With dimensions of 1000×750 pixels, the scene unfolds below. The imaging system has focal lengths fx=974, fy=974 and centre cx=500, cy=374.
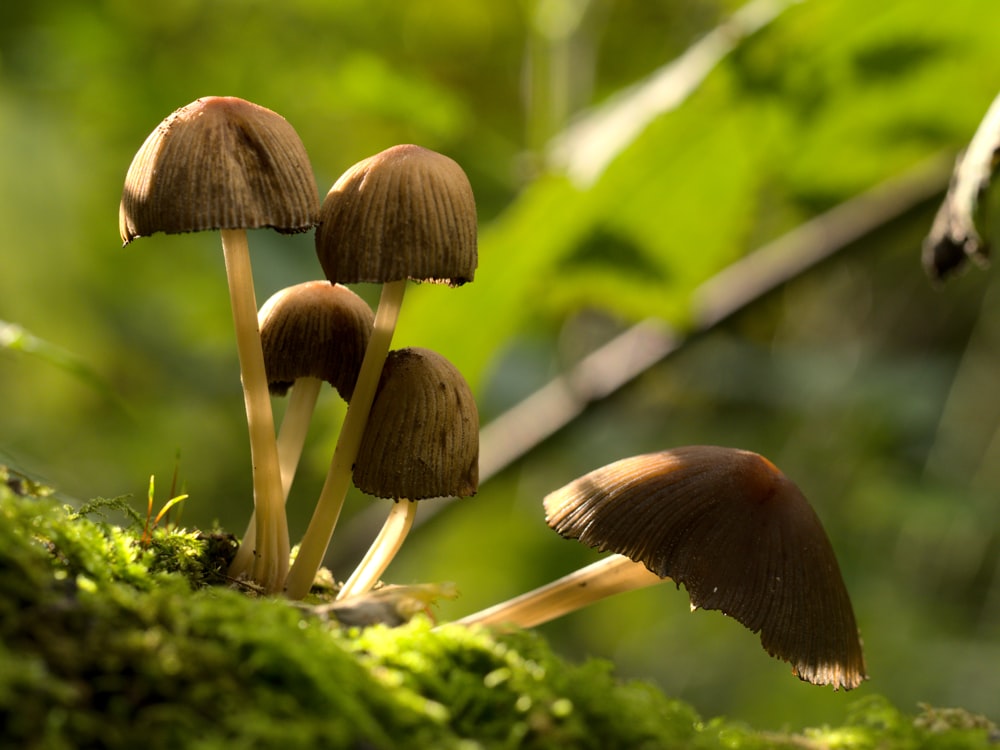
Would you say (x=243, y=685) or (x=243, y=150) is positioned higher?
(x=243, y=150)

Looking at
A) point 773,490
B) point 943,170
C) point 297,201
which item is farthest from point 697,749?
point 943,170

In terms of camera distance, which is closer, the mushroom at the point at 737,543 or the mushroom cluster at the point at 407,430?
the mushroom cluster at the point at 407,430

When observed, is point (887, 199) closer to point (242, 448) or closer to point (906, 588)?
point (906, 588)

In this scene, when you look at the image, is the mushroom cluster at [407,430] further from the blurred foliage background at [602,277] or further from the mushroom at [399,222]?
the blurred foliage background at [602,277]

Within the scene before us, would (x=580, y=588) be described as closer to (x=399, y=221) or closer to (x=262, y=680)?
(x=399, y=221)

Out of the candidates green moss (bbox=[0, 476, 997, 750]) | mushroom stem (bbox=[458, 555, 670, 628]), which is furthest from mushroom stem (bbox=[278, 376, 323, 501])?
green moss (bbox=[0, 476, 997, 750])

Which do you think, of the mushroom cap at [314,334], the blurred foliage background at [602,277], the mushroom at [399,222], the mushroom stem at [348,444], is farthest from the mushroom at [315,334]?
the blurred foliage background at [602,277]
